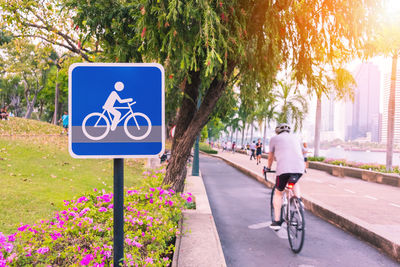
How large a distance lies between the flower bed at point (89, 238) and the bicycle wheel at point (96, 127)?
123 cm

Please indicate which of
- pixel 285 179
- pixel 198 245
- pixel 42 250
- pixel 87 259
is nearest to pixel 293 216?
pixel 285 179

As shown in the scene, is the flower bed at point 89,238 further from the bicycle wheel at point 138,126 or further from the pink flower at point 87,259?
the bicycle wheel at point 138,126

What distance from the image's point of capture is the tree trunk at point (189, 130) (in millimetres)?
6168

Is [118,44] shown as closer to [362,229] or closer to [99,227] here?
[99,227]

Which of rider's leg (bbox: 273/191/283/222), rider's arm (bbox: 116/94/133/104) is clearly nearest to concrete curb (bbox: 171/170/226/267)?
rider's leg (bbox: 273/191/283/222)

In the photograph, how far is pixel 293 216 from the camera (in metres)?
5.11

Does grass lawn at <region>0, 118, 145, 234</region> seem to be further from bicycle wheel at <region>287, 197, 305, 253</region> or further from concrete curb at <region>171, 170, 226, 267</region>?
bicycle wheel at <region>287, 197, 305, 253</region>

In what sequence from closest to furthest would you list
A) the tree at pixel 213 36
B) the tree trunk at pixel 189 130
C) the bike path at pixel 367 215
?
the tree at pixel 213 36 < the bike path at pixel 367 215 < the tree trunk at pixel 189 130

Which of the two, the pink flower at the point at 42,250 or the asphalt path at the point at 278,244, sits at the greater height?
the pink flower at the point at 42,250

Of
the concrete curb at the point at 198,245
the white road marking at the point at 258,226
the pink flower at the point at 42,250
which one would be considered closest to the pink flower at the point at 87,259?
the pink flower at the point at 42,250

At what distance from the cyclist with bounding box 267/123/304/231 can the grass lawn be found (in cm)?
320

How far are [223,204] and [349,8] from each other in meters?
5.72

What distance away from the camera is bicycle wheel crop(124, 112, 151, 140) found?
2135mm

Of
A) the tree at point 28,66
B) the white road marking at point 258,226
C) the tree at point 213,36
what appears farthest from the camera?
the tree at point 28,66
